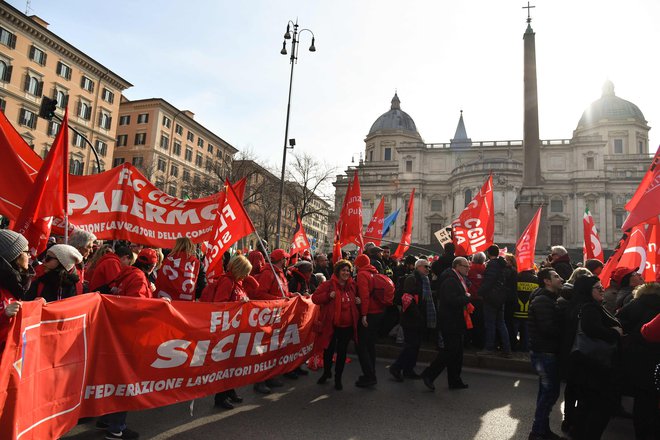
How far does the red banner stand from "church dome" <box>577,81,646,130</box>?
265ft

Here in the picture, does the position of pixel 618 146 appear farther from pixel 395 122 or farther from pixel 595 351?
pixel 595 351

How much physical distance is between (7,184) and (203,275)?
325cm

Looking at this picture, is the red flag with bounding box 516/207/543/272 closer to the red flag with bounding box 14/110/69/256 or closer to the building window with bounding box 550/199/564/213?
the red flag with bounding box 14/110/69/256

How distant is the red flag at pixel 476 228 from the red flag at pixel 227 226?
6.53 metres

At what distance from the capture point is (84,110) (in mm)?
43594

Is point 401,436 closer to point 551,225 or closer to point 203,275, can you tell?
point 203,275

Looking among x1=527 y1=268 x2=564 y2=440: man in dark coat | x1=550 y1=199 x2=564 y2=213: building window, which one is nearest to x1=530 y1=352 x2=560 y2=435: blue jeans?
x1=527 y1=268 x2=564 y2=440: man in dark coat

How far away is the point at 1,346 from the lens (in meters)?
2.97

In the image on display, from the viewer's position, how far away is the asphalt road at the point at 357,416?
4.56m

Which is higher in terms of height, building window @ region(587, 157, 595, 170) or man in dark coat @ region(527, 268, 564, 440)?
building window @ region(587, 157, 595, 170)

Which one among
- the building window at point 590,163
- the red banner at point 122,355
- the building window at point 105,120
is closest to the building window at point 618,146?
the building window at point 590,163

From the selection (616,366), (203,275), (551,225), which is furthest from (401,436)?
(551,225)

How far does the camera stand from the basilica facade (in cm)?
5750

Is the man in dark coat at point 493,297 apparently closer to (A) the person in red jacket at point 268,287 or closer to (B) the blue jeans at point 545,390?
(B) the blue jeans at point 545,390
